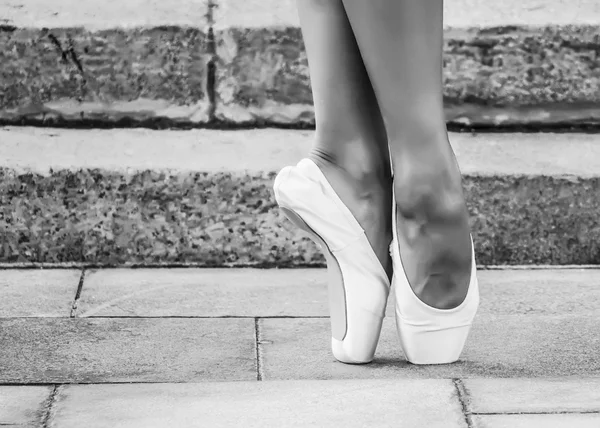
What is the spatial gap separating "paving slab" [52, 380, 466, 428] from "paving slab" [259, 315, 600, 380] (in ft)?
0.35

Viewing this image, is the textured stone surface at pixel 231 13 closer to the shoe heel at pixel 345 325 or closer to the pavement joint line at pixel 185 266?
the pavement joint line at pixel 185 266

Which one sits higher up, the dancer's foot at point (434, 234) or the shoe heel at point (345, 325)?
the dancer's foot at point (434, 234)

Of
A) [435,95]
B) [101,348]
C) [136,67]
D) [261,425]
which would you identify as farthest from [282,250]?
[261,425]

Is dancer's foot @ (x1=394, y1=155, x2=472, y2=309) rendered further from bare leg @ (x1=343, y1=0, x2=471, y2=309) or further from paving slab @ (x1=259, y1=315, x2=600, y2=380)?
paving slab @ (x1=259, y1=315, x2=600, y2=380)

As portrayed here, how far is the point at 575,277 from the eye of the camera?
2.13 metres

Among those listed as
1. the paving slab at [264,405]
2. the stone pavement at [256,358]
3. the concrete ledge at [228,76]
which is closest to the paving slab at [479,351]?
the stone pavement at [256,358]

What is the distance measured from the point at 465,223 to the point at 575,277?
73 cm

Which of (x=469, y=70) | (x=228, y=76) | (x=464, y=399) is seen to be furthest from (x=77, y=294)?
(x=469, y=70)

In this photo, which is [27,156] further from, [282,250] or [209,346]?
[209,346]

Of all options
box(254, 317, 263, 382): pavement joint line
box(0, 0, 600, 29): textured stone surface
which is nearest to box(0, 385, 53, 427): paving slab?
box(254, 317, 263, 382): pavement joint line

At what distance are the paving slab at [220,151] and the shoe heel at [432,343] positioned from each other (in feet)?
2.57

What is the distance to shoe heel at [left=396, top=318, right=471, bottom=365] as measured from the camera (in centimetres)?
151

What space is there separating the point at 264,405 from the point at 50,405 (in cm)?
29

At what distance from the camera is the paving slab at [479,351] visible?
1489 millimetres
